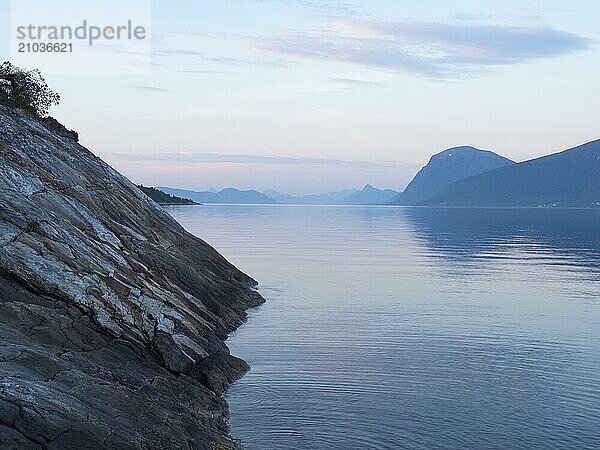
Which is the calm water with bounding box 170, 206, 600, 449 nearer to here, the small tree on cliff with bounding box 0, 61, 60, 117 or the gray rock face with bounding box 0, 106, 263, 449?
the gray rock face with bounding box 0, 106, 263, 449

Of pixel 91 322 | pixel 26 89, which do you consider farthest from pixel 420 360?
pixel 26 89

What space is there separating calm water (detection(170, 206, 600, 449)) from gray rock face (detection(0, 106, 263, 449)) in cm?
259

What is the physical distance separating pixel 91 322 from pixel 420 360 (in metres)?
18.0

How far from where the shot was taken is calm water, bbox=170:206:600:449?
26.2m

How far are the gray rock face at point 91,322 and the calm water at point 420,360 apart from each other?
259 cm

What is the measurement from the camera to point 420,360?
1430 inches

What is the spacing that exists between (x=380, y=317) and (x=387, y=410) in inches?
824

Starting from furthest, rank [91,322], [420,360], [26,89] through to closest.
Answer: [26,89]
[420,360]
[91,322]

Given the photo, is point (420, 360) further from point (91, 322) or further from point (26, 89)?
point (26, 89)

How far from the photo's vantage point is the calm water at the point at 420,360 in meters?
26.2

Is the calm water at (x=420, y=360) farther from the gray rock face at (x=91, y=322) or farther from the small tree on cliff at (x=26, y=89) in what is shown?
the small tree on cliff at (x=26, y=89)

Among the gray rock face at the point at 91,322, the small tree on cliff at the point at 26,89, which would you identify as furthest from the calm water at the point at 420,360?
the small tree on cliff at the point at 26,89

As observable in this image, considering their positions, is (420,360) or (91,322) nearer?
(91,322)

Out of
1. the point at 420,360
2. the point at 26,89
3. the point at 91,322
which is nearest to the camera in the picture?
the point at 91,322
